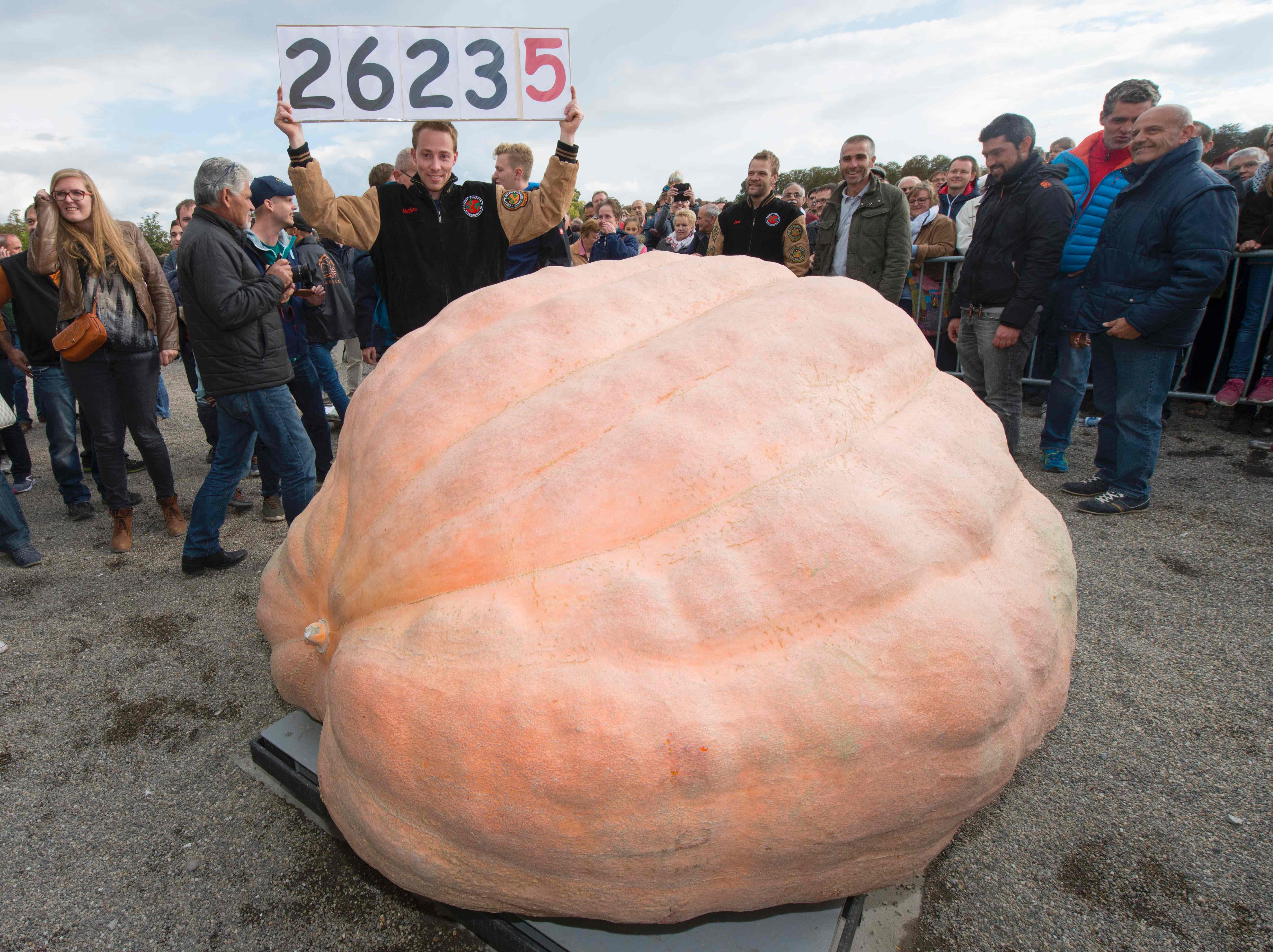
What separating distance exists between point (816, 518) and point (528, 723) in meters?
0.73

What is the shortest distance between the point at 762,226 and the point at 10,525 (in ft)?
18.5

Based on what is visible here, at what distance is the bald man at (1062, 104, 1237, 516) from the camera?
3.78 meters

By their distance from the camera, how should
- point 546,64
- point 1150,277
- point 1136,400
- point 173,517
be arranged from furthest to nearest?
point 173,517 < point 1136,400 < point 1150,277 < point 546,64

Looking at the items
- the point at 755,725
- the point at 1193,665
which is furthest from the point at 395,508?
the point at 1193,665

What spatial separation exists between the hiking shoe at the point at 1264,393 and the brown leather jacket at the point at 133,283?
807cm

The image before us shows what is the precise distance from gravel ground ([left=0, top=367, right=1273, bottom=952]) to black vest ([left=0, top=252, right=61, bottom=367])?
1768mm

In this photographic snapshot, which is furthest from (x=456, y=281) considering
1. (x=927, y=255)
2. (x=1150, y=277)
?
(x=927, y=255)

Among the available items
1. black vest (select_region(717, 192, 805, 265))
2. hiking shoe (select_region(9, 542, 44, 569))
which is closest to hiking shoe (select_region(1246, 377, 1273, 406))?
black vest (select_region(717, 192, 805, 265))

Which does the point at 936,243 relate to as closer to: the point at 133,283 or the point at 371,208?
the point at 371,208

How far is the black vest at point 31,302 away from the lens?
429 cm

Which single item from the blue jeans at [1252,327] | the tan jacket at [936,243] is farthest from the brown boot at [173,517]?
the blue jeans at [1252,327]

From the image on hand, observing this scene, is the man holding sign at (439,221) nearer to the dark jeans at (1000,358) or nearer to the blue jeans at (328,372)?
the blue jeans at (328,372)

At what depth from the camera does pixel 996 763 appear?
4.93 ft

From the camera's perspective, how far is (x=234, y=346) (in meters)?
3.34
